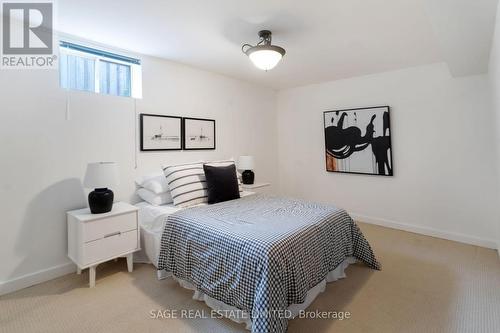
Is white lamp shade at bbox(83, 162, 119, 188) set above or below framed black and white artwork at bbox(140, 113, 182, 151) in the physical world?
below

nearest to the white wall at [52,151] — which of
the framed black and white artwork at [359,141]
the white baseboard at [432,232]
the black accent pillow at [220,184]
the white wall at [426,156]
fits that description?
the black accent pillow at [220,184]

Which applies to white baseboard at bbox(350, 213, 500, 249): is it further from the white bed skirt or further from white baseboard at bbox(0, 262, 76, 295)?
white baseboard at bbox(0, 262, 76, 295)

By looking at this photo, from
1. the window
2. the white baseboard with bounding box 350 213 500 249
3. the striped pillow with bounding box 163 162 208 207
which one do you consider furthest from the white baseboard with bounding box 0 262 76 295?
the white baseboard with bounding box 350 213 500 249

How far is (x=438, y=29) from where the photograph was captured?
6.41 ft

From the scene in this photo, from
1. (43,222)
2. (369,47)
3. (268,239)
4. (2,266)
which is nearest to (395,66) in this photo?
(369,47)

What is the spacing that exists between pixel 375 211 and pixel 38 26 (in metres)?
4.64

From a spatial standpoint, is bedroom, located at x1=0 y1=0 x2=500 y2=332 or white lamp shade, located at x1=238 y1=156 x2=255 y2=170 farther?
white lamp shade, located at x1=238 y1=156 x2=255 y2=170

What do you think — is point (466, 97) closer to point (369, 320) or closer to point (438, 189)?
point (438, 189)

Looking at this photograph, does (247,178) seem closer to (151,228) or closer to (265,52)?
(151,228)

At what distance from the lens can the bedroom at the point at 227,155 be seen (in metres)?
1.82

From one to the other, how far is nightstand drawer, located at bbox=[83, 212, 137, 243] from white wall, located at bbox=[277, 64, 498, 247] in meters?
3.13

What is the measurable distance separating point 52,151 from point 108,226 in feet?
2.99

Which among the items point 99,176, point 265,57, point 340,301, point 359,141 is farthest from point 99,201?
point 359,141

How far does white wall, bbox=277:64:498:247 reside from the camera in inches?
116
